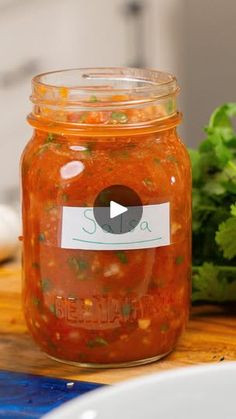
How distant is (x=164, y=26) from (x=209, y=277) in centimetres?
165

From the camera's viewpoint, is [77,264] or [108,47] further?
[108,47]

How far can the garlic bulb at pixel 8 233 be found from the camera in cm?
127

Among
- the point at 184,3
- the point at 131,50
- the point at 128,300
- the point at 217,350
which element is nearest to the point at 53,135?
the point at 128,300

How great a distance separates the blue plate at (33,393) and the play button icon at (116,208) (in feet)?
0.50

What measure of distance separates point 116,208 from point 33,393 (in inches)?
7.5

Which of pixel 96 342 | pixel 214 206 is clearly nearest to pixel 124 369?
pixel 96 342

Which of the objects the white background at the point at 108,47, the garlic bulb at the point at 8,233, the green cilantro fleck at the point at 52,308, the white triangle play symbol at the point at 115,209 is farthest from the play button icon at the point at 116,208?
the white background at the point at 108,47

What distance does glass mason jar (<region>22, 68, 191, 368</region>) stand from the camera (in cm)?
91

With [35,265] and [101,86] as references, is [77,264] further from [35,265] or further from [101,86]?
[101,86]

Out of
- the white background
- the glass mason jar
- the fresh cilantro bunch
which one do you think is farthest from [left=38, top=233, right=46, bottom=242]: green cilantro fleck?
the white background

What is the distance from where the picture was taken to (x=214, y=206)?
1.12 metres

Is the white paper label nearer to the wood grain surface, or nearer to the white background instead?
the wood grain surface

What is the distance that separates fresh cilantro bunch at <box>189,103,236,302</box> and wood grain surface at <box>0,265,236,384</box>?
0.12ft

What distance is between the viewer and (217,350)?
1005mm
